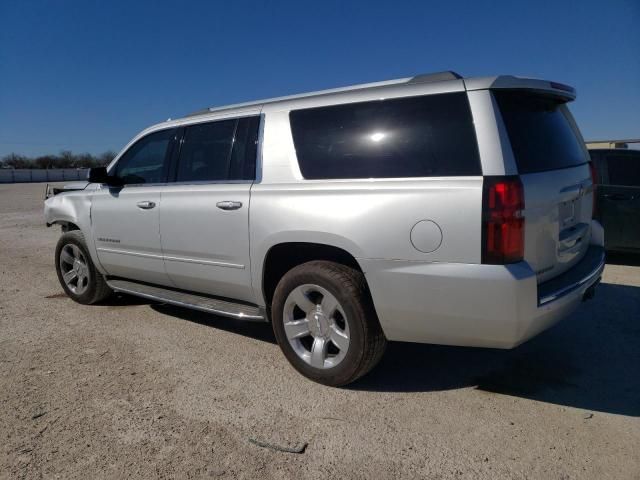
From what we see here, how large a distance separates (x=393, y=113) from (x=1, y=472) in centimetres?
287

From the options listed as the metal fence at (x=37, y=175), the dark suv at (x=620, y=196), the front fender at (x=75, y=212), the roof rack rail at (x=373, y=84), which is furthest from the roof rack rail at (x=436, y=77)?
the metal fence at (x=37, y=175)

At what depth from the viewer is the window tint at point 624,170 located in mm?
6492

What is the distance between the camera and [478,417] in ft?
9.41

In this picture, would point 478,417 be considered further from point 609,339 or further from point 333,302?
point 609,339

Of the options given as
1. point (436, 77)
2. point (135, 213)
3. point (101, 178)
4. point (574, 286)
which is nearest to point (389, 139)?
point (436, 77)

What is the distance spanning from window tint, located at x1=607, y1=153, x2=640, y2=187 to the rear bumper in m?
4.30

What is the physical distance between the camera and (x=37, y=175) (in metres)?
55.7

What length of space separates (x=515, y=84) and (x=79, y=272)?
4.72 m

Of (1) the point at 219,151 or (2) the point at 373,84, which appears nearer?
(2) the point at 373,84

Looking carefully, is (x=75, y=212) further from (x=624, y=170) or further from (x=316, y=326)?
(x=624, y=170)

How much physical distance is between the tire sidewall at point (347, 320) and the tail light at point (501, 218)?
0.89 m

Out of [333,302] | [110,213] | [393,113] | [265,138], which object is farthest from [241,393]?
[110,213]

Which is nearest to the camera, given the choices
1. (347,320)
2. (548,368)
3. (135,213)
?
(347,320)

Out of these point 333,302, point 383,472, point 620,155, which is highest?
point 620,155
